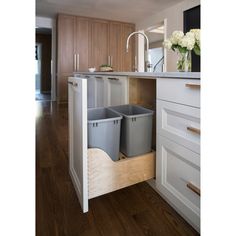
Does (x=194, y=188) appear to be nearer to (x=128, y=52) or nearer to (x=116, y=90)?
(x=116, y=90)

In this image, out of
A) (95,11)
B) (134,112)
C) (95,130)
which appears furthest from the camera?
(95,11)

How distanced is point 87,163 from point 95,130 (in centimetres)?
20

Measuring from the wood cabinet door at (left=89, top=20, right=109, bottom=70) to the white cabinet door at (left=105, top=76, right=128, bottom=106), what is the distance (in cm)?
402

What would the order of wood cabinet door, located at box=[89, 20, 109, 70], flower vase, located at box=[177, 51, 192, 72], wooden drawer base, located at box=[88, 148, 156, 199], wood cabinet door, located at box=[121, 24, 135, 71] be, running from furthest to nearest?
wood cabinet door, located at box=[121, 24, 135, 71], wood cabinet door, located at box=[89, 20, 109, 70], flower vase, located at box=[177, 51, 192, 72], wooden drawer base, located at box=[88, 148, 156, 199]

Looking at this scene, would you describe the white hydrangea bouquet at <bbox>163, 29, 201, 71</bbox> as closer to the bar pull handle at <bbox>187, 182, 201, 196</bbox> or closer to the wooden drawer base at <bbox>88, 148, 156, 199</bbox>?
the wooden drawer base at <bbox>88, 148, 156, 199</bbox>

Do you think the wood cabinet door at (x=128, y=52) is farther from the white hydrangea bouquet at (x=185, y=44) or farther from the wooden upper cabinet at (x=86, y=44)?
the white hydrangea bouquet at (x=185, y=44)

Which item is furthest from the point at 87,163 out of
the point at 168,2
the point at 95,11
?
the point at 95,11

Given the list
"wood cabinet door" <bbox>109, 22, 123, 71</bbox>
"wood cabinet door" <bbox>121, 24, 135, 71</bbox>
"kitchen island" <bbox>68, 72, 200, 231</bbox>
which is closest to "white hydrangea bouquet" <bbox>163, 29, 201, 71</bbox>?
"kitchen island" <bbox>68, 72, 200, 231</bbox>

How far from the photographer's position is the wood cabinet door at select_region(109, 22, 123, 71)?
6.36m

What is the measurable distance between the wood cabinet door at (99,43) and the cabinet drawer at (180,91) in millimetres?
5142
